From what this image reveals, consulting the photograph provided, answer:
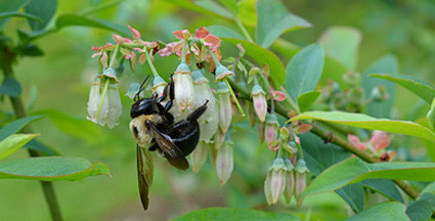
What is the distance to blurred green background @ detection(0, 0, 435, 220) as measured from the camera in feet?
5.34

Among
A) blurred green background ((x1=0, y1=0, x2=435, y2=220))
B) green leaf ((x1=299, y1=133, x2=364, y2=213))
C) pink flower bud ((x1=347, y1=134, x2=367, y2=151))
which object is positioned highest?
green leaf ((x1=299, y1=133, x2=364, y2=213))

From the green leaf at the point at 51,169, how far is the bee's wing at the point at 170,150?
0.42 feet

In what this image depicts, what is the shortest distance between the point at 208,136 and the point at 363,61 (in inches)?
103

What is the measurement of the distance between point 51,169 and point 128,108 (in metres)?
1.01

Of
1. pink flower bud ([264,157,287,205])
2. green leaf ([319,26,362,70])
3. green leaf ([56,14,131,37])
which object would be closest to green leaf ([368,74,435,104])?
pink flower bud ([264,157,287,205])

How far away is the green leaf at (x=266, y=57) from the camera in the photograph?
0.69 metres

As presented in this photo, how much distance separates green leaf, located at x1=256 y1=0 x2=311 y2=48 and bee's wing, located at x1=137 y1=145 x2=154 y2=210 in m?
0.28

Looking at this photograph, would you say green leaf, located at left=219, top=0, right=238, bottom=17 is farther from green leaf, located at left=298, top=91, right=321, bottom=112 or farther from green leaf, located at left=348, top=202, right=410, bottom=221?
green leaf, located at left=348, top=202, right=410, bottom=221

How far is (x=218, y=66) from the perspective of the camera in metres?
0.63

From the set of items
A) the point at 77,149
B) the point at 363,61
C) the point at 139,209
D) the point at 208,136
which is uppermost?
the point at 208,136

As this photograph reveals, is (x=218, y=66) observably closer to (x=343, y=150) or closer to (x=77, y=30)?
(x=343, y=150)

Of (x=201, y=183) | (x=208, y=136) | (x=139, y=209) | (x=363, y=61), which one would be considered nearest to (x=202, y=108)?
(x=208, y=136)

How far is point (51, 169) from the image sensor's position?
0.58 meters

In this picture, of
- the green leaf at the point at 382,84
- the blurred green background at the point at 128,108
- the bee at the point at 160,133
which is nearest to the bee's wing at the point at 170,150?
the bee at the point at 160,133
